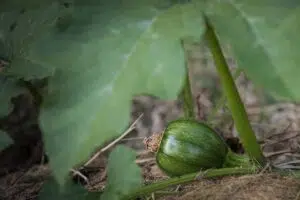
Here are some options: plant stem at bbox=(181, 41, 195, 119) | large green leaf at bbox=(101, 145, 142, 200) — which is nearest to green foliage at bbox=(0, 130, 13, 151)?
large green leaf at bbox=(101, 145, 142, 200)

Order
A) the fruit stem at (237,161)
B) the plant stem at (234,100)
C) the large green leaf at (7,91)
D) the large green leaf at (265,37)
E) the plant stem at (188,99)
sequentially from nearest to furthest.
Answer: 1. the large green leaf at (265,37)
2. the plant stem at (234,100)
3. the large green leaf at (7,91)
4. the fruit stem at (237,161)
5. the plant stem at (188,99)

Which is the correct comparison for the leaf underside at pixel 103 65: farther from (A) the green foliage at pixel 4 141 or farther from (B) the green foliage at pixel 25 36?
(A) the green foliage at pixel 4 141

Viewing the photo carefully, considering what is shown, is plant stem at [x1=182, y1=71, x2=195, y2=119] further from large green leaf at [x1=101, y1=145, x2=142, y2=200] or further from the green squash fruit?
large green leaf at [x1=101, y1=145, x2=142, y2=200]

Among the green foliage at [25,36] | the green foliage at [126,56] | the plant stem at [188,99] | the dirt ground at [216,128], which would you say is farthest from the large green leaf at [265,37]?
the plant stem at [188,99]

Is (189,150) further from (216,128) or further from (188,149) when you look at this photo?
(216,128)

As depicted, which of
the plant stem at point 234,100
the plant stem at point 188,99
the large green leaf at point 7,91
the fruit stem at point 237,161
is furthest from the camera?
the plant stem at point 188,99

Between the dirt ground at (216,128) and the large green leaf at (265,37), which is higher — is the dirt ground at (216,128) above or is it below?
below

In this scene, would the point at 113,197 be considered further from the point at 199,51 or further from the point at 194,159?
the point at 199,51

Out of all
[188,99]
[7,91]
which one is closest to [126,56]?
[7,91]
